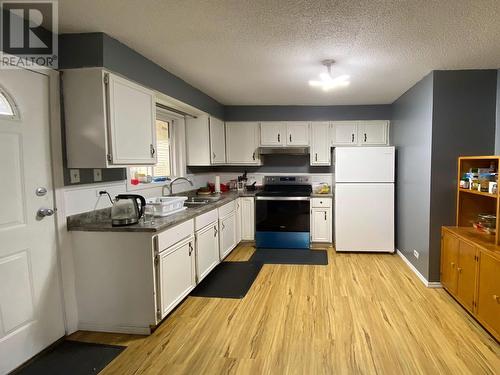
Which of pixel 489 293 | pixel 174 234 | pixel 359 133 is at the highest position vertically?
pixel 359 133

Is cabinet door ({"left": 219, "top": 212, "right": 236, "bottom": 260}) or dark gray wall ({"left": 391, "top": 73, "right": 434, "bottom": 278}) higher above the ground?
dark gray wall ({"left": 391, "top": 73, "right": 434, "bottom": 278})

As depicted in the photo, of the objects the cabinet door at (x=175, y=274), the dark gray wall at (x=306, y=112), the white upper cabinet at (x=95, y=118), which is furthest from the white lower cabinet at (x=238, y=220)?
the white upper cabinet at (x=95, y=118)

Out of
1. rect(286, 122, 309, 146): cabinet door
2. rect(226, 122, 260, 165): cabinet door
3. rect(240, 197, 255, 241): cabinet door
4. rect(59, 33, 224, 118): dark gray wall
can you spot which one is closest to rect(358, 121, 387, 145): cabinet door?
rect(286, 122, 309, 146): cabinet door

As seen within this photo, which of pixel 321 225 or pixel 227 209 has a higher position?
pixel 227 209

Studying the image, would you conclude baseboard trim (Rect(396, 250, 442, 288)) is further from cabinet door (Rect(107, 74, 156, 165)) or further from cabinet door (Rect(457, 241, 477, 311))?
cabinet door (Rect(107, 74, 156, 165))

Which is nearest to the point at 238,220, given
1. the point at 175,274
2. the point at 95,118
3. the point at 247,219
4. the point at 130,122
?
the point at 247,219

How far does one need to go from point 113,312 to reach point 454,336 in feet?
8.67

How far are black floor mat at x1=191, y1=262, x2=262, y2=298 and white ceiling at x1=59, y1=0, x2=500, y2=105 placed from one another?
2295mm

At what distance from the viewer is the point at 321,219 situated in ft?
15.4

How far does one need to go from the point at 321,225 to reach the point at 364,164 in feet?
3.69

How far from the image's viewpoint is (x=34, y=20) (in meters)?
2.01

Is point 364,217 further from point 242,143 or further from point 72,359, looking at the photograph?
point 72,359

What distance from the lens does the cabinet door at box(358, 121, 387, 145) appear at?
16.0 feet

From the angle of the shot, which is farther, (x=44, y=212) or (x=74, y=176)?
(x=74, y=176)
